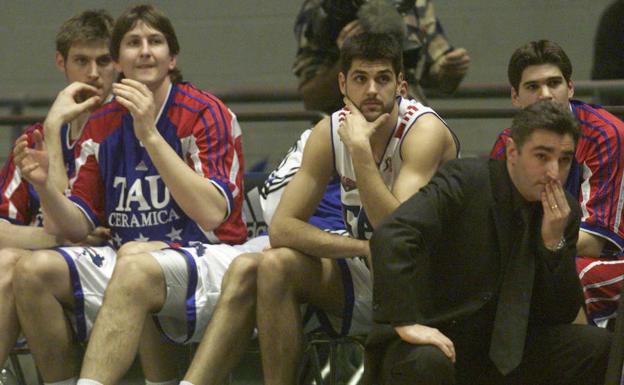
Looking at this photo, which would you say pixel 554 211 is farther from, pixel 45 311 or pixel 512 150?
pixel 45 311

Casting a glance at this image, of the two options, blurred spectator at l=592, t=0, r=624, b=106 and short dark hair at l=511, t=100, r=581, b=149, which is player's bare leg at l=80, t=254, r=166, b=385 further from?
blurred spectator at l=592, t=0, r=624, b=106

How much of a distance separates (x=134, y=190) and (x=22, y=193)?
0.58m

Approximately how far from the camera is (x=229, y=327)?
3.67m

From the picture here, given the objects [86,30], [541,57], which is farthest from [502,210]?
[86,30]

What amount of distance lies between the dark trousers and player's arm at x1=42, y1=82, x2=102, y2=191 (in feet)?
5.04

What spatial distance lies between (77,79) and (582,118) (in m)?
1.88

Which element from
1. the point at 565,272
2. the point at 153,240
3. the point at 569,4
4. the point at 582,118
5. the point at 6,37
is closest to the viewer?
the point at 565,272

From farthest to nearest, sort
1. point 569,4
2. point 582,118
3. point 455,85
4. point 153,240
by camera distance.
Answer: point 569,4
point 455,85
point 153,240
point 582,118

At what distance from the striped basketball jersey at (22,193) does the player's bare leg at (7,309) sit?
0.48 metres

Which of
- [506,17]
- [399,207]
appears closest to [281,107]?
[506,17]

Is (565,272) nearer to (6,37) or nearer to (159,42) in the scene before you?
(159,42)

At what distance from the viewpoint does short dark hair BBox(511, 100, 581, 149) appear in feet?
10.6

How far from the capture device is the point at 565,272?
328cm

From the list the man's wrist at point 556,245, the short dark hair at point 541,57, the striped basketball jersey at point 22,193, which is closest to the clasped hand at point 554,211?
the man's wrist at point 556,245
